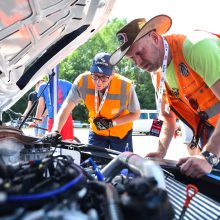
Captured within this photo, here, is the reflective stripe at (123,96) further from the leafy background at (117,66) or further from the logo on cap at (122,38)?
the leafy background at (117,66)

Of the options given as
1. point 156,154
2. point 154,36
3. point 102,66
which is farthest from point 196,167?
point 102,66

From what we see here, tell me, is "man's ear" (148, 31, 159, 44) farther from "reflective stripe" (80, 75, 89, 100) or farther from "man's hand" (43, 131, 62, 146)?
"reflective stripe" (80, 75, 89, 100)

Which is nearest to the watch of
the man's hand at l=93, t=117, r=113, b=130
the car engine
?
the car engine

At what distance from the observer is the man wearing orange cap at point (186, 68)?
1.74 meters

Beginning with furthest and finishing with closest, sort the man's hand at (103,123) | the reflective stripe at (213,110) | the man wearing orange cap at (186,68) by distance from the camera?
1. the man's hand at (103,123)
2. the reflective stripe at (213,110)
3. the man wearing orange cap at (186,68)

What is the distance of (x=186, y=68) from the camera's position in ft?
6.57

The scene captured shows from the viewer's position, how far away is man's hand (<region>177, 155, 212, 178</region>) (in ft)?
5.00

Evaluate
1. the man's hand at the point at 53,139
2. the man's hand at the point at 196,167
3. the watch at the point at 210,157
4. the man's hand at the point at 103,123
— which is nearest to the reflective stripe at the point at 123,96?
the man's hand at the point at 103,123

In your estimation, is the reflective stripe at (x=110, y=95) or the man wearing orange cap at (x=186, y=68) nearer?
the man wearing orange cap at (x=186, y=68)

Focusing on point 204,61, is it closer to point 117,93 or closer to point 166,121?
point 166,121

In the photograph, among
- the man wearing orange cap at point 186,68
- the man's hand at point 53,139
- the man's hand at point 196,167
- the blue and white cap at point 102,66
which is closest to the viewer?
the man's hand at point 196,167

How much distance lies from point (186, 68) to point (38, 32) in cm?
86

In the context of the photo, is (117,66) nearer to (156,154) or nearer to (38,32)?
(156,154)

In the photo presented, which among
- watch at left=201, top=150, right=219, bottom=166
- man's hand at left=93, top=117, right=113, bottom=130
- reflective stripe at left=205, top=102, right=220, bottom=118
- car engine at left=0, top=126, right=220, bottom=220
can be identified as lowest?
man's hand at left=93, top=117, right=113, bottom=130
